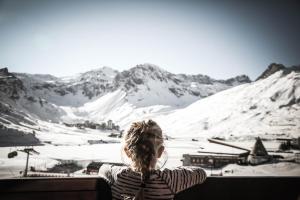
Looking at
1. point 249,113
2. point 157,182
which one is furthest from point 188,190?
point 249,113

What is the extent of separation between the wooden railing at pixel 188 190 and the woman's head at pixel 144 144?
264mm

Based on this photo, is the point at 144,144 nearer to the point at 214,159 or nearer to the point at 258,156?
the point at 214,159

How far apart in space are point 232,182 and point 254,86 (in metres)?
159

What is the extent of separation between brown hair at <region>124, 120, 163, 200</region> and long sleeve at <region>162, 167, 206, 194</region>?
0.13m

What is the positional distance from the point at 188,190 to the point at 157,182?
223 mm

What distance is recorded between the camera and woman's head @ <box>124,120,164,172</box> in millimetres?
1717

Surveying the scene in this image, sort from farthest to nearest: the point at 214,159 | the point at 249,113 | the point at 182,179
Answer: the point at 249,113 < the point at 214,159 < the point at 182,179

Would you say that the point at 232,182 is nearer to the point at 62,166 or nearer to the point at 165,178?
the point at 165,178

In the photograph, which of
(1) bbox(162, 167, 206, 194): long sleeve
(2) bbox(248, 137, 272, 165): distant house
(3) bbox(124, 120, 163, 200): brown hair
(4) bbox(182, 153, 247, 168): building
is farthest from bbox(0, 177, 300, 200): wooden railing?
(2) bbox(248, 137, 272, 165): distant house

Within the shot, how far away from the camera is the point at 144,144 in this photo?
5.68ft

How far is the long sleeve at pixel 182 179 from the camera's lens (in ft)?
5.57

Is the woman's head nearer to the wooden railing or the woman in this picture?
the woman

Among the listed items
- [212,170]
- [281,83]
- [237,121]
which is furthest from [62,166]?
[281,83]

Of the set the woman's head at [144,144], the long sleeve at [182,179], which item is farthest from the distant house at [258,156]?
the woman's head at [144,144]
